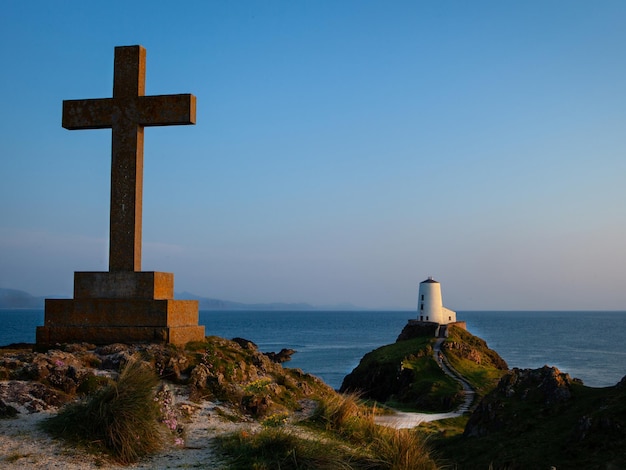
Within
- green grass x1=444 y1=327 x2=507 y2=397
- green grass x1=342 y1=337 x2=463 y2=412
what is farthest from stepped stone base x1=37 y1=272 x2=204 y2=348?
green grass x1=444 y1=327 x2=507 y2=397

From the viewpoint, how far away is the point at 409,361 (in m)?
48.9

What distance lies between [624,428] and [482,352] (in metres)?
45.9

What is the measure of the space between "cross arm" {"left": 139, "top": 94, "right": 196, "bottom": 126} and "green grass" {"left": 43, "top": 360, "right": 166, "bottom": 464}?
6.44m

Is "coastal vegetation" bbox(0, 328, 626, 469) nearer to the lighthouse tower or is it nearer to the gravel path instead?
the gravel path

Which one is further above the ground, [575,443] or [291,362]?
[575,443]

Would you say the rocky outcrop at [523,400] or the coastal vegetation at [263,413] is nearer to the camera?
the coastal vegetation at [263,413]

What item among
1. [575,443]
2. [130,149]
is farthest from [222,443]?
[575,443]

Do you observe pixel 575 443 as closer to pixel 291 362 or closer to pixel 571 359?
pixel 291 362

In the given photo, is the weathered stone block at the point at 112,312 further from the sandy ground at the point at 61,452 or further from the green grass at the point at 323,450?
the green grass at the point at 323,450

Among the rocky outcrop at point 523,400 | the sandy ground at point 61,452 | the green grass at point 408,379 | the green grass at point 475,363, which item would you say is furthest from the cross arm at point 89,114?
the green grass at point 475,363

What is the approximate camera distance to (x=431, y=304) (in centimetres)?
6762

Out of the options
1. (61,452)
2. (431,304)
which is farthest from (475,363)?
(61,452)

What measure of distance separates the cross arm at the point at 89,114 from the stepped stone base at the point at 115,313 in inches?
127

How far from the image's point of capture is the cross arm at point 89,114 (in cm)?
1373
